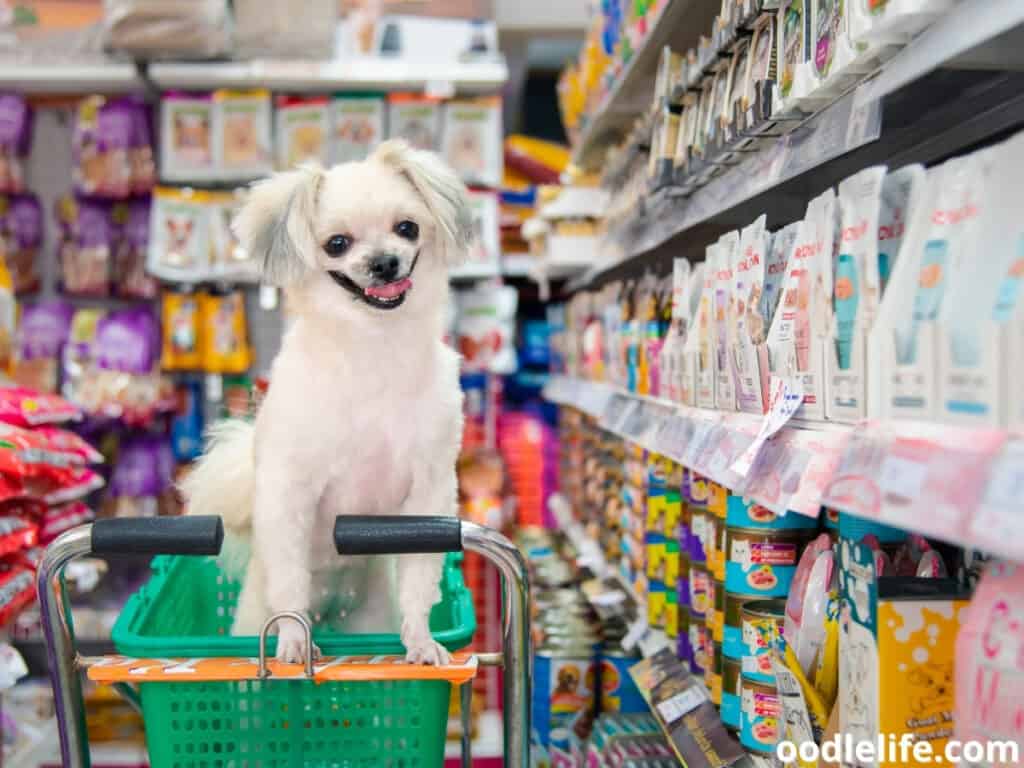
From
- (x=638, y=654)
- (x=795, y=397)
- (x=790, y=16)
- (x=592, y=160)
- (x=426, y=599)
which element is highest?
(x=592, y=160)

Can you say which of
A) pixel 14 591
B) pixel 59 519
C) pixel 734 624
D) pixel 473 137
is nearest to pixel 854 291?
pixel 734 624

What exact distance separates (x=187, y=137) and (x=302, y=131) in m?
0.51

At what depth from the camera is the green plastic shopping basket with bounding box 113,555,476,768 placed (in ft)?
4.50

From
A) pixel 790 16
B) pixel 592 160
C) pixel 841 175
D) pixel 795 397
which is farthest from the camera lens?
pixel 592 160

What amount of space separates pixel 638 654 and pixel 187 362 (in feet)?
8.38

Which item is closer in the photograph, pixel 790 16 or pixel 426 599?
pixel 790 16

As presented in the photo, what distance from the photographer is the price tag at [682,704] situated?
1.69m

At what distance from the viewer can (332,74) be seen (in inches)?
165

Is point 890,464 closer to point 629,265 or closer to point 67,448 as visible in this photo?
point 67,448

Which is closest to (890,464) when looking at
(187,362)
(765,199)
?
(765,199)

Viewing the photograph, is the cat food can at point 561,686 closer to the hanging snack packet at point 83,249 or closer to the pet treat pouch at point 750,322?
the pet treat pouch at point 750,322

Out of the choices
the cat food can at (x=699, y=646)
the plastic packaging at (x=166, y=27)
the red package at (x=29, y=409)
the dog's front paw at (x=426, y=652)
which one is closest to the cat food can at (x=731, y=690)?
the cat food can at (x=699, y=646)

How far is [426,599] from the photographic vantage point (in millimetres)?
1579

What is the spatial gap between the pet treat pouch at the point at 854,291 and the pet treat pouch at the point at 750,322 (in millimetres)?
Result: 277
